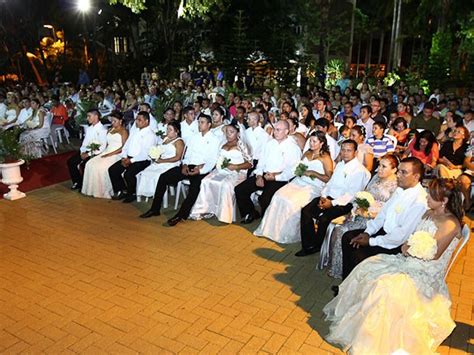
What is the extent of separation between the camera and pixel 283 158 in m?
6.97

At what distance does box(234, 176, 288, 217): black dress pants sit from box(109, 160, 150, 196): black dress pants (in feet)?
6.91

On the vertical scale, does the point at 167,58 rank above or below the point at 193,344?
above

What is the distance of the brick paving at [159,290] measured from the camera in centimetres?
408

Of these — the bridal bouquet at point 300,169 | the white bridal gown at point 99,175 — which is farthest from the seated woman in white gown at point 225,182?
the white bridal gown at point 99,175

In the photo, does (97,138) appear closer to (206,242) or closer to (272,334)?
(206,242)

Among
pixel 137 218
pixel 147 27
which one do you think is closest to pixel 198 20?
pixel 147 27

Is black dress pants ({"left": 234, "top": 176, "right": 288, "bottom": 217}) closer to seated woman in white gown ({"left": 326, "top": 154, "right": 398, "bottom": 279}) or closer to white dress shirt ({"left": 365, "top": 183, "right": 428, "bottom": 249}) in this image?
seated woman in white gown ({"left": 326, "top": 154, "right": 398, "bottom": 279})

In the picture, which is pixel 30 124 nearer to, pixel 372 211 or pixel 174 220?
pixel 174 220

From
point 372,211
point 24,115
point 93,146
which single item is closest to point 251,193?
point 372,211

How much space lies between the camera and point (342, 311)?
4.22 m

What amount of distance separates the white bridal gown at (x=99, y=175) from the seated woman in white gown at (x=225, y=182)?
6.56 ft

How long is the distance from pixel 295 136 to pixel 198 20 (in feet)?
64.7

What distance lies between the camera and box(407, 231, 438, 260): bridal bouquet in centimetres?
374

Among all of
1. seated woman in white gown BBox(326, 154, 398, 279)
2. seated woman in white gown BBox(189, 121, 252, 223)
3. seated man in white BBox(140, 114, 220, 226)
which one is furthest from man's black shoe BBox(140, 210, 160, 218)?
seated woman in white gown BBox(326, 154, 398, 279)
